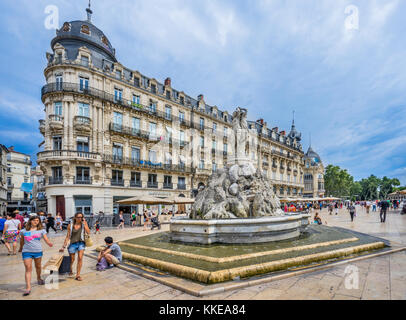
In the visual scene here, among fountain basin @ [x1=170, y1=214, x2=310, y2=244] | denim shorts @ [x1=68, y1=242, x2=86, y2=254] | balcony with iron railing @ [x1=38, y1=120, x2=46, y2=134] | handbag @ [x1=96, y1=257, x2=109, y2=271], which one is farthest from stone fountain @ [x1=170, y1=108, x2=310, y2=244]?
balcony with iron railing @ [x1=38, y1=120, x2=46, y2=134]

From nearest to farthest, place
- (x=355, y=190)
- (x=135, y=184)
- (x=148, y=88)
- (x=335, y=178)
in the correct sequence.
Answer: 1. (x=135, y=184)
2. (x=148, y=88)
3. (x=335, y=178)
4. (x=355, y=190)

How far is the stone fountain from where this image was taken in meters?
8.21

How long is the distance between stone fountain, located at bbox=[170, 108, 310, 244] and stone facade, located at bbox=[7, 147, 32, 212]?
53974 millimetres

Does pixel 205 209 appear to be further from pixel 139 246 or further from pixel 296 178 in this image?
pixel 296 178

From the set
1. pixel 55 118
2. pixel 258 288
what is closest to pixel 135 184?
pixel 55 118

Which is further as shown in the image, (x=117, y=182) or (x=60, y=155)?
(x=117, y=182)

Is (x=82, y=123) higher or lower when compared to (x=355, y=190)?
higher

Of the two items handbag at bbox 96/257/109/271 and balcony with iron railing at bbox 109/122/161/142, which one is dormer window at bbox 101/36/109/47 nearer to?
balcony with iron railing at bbox 109/122/161/142

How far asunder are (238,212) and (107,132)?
21207mm

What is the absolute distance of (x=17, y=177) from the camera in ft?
177

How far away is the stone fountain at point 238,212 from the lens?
8211 mm

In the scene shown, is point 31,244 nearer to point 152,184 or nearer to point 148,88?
point 152,184

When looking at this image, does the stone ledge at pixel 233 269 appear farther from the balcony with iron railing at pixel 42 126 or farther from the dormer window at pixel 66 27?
the dormer window at pixel 66 27

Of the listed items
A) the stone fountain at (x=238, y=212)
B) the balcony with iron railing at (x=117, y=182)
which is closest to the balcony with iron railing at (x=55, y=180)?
the balcony with iron railing at (x=117, y=182)
